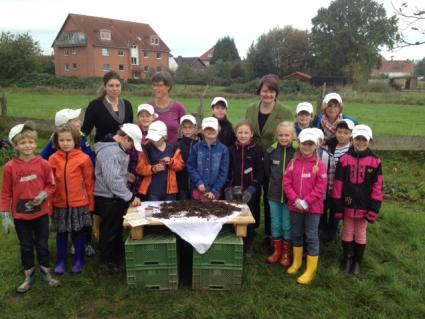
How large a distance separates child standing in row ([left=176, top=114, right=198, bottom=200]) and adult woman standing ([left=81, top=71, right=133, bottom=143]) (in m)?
0.79

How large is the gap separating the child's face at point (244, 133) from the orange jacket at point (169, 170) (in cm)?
76

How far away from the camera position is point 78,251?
455 centimetres

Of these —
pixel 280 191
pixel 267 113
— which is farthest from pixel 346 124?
pixel 280 191

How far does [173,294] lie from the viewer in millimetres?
4082

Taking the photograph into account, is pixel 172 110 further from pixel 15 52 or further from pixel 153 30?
pixel 153 30

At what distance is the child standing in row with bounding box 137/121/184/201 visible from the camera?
4.60m

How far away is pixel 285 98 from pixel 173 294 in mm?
25652

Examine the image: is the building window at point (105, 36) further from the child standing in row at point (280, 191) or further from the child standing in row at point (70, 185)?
the child standing in row at point (280, 191)

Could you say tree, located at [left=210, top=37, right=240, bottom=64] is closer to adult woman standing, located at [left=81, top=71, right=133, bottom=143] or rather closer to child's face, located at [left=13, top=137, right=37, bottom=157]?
adult woman standing, located at [left=81, top=71, right=133, bottom=143]

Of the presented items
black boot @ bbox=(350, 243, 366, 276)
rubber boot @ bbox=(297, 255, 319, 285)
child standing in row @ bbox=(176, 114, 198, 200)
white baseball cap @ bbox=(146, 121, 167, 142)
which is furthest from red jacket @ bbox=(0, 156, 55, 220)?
black boot @ bbox=(350, 243, 366, 276)

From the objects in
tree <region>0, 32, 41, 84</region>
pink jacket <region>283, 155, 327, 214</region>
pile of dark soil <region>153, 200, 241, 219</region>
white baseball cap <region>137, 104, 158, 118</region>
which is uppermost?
tree <region>0, 32, 41, 84</region>

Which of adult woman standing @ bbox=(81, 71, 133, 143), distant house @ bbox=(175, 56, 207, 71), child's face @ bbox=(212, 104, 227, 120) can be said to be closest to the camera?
adult woman standing @ bbox=(81, 71, 133, 143)

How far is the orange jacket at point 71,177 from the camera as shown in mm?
4223

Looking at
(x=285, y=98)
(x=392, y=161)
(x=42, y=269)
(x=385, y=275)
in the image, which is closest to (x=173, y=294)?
(x=42, y=269)
